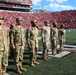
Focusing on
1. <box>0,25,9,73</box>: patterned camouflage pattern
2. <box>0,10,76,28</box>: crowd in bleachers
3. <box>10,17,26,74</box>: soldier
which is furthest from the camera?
<box>0,10,76,28</box>: crowd in bleachers

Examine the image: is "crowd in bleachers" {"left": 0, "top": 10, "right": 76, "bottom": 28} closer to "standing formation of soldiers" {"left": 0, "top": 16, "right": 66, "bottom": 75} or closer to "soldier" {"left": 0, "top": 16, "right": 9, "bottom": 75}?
"standing formation of soldiers" {"left": 0, "top": 16, "right": 66, "bottom": 75}

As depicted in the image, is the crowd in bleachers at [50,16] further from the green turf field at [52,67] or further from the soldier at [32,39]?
the soldier at [32,39]

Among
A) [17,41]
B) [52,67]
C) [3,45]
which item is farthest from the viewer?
[52,67]

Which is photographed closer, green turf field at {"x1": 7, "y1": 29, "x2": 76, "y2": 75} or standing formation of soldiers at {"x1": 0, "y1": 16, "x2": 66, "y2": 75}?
standing formation of soldiers at {"x1": 0, "y1": 16, "x2": 66, "y2": 75}

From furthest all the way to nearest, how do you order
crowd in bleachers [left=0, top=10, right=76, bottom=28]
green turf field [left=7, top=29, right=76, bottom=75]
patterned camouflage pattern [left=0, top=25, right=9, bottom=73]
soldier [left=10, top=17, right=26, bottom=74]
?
crowd in bleachers [left=0, top=10, right=76, bottom=28] < green turf field [left=7, top=29, right=76, bottom=75] < soldier [left=10, top=17, right=26, bottom=74] < patterned camouflage pattern [left=0, top=25, right=9, bottom=73]

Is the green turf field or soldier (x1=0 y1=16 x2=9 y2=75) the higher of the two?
soldier (x1=0 y1=16 x2=9 y2=75)

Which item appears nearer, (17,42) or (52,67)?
(17,42)

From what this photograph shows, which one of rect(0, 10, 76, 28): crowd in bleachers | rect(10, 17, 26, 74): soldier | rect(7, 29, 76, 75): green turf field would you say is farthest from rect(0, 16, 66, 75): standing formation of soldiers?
rect(0, 10, 76, 28): crowd in bleachers

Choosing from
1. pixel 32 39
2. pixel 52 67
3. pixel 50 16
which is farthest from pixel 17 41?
pixel 50 16

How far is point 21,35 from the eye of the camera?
371 inches

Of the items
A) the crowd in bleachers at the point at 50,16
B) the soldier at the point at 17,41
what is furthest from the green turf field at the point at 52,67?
the crowd in bleachers at the point at 50,16

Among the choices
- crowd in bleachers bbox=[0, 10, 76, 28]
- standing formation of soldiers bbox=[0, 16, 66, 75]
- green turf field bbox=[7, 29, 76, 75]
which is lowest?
green turf field bbox=[7, 29, 76, 75]

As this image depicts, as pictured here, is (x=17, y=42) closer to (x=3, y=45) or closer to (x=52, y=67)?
(x=3, y=45)

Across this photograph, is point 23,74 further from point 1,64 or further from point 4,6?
point 4,6
